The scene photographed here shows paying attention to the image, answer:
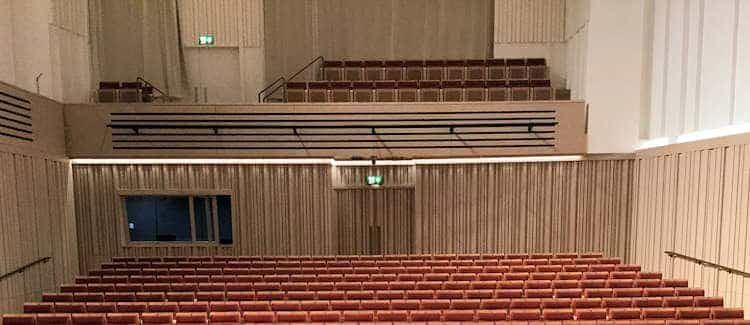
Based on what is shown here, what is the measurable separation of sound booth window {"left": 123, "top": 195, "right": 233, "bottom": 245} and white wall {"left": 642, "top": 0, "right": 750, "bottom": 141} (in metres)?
6.65

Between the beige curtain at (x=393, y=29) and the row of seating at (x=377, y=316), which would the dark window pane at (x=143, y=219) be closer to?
the row of seating at (x=377, y=316)

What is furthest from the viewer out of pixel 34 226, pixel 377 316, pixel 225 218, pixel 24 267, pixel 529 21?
pixel 529 21

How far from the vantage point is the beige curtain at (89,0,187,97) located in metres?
8.18

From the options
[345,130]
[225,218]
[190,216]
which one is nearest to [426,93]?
[345,130]

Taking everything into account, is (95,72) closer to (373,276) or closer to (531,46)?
(373,276)

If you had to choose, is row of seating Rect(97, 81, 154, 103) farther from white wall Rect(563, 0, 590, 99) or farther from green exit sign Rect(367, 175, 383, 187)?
white wall Rect(563, 0, 590, 99)

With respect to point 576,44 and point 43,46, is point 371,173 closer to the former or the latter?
point 576,44

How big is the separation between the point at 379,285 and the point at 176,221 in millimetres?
4121

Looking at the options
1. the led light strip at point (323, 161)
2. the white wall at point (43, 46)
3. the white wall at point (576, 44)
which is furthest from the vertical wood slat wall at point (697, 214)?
the white wall at point (43, 46)

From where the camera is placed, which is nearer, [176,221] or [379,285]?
[379,285]

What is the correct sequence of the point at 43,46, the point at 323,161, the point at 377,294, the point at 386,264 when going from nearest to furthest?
1. the point at 377,294
2. the point at 386,264
3. the point at 43,46
4. the point at 323,161

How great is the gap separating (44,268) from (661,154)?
8.41 meters

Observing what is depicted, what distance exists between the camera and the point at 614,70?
658cm

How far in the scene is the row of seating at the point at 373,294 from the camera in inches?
183
